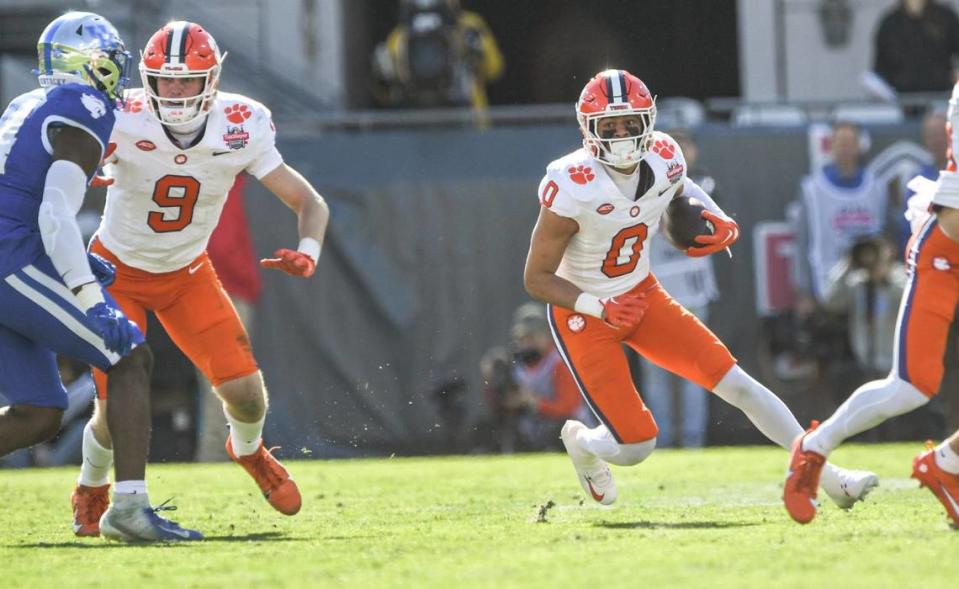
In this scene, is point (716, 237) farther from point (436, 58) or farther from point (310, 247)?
point (436, 58)

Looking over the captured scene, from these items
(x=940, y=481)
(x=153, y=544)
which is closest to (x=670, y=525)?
(x=940, y=481)

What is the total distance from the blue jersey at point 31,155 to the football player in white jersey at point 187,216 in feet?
1.71

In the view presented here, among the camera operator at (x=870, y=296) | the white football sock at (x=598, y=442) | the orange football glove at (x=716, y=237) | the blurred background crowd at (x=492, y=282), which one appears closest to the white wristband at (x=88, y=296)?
the white football sock at (x=598, y=442)

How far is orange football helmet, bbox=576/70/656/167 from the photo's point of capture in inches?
232

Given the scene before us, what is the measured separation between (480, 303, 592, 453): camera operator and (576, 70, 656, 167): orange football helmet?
3.97m

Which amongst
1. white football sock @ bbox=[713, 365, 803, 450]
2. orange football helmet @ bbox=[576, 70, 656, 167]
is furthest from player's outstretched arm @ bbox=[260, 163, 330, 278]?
white football sock @ bbox=[713, 365, 803, 450]

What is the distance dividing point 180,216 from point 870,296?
16.9 ft

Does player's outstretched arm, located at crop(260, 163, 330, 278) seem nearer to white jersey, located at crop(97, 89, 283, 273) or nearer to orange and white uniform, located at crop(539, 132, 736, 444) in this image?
white jersey, located at crop(97, 89, 283, 273)

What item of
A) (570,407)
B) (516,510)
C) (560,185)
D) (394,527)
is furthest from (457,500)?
(570,407)

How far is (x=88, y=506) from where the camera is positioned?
19.1 feet

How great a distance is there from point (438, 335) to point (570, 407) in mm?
964

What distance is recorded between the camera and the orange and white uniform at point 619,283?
5973 millimetres

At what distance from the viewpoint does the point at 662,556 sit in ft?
15.4

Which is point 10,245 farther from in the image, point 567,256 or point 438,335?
point 438,335
